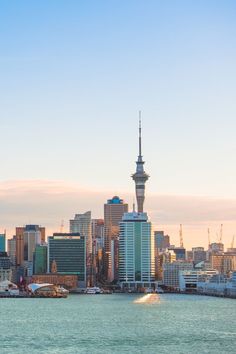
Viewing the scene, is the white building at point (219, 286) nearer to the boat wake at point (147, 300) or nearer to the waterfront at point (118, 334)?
the boat wake at point (147, 300)

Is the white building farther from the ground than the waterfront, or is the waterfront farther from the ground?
the white building

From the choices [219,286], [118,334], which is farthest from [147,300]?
[118,334]

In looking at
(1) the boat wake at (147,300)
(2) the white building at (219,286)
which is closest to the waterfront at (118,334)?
(1) the boat wake at (147,300)

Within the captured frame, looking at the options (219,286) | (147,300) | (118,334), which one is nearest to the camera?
(118,334)

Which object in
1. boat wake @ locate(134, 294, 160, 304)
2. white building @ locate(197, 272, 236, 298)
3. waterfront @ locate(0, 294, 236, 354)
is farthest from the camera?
white building @ locate(197, 272, 236, 298)

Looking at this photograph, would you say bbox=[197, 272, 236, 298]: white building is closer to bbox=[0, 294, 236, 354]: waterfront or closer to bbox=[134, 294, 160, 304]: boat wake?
bbox=[134, 294, 160, 304]: boat wake

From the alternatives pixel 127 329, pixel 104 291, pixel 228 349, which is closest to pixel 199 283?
pixel 104 291

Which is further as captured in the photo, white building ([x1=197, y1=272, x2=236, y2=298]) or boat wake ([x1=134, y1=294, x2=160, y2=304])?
white building ([x1=197, y1=272, x2=236, y2=298])

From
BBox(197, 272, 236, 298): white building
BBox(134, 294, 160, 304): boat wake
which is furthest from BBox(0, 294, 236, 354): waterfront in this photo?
BBox(197, 272, 236, 298): white building

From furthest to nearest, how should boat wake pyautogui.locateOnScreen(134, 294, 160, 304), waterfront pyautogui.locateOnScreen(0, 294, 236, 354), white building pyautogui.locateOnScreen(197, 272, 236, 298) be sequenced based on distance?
white building pyautogui.locateOnScreen(197, 272, 236, 298), boat wake pyautogui.locateOnScreen(134, 294, 160, 304), waterfront pyautogui.locateOnScreen(0, 294, 236, 354)

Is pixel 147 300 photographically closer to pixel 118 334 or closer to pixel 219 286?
pixel 219 286

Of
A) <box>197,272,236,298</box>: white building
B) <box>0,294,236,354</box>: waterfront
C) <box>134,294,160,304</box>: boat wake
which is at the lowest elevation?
<box>0,294,236,354</box>: waterfront
